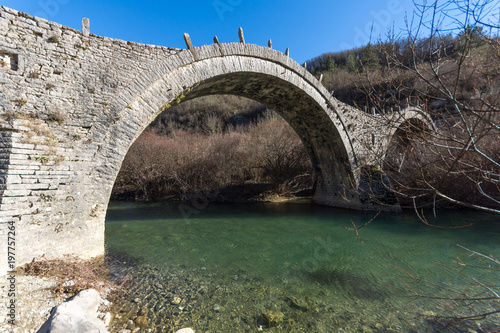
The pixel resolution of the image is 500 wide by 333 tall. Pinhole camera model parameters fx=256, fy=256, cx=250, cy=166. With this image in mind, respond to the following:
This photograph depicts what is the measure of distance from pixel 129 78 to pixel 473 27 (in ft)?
17.4

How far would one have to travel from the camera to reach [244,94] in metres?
9.44

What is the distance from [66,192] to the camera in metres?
4.47

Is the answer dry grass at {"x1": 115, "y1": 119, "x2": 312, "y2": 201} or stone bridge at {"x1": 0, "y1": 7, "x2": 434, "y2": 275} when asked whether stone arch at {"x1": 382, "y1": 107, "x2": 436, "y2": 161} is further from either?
dry grass at {"x1": 115, "y1": 119, "x2": 312, "y2": 201}

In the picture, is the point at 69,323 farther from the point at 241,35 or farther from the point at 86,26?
the point at 241,35

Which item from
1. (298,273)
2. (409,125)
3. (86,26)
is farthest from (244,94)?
(409,125)

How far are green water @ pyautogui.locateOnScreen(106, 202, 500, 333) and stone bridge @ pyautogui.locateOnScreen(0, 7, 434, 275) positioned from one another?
4.75 ft

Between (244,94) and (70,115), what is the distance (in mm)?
5976

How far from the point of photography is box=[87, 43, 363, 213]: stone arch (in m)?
5.04

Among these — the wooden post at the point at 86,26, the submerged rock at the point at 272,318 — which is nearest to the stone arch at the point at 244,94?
the wooden post at the point at 86,26

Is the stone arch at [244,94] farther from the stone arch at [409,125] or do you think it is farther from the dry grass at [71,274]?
the stone arch at [409,125]

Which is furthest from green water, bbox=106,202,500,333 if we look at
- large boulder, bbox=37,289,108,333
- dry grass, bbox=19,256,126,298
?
large boulder, bbox=37,289,108,333

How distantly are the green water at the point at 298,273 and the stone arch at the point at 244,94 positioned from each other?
67.2 inches

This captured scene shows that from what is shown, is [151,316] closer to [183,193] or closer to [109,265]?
[109,265]

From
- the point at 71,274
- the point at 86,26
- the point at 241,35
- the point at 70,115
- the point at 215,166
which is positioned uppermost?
the point at 241,35
